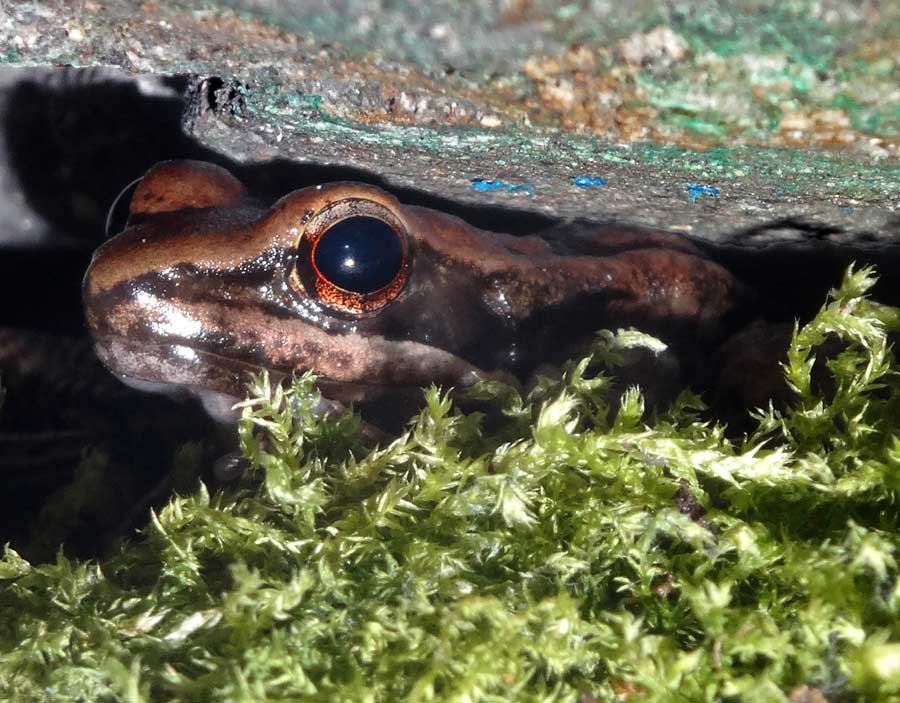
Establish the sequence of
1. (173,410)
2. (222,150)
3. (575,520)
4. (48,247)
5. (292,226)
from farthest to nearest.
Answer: (48,247), (173,410), (222,150), (292,226), (575,520)

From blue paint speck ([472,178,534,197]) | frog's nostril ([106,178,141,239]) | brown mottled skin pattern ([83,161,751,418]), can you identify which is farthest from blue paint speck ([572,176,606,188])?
frog's nostril ([106,178,141,239])

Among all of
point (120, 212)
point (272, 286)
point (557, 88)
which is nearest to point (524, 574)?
point (557, 88)

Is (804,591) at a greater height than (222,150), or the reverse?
(222,150)

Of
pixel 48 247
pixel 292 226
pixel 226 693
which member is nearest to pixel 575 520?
pixel 226 693

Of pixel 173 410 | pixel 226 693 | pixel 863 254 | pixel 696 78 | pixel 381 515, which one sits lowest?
pixel 173 410

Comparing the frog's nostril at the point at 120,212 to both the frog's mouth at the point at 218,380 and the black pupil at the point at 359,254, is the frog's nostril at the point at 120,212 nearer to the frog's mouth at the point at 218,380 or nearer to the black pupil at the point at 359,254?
the frog's mouth at the point at 218,380

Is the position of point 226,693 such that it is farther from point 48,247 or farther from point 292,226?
point 48,247
